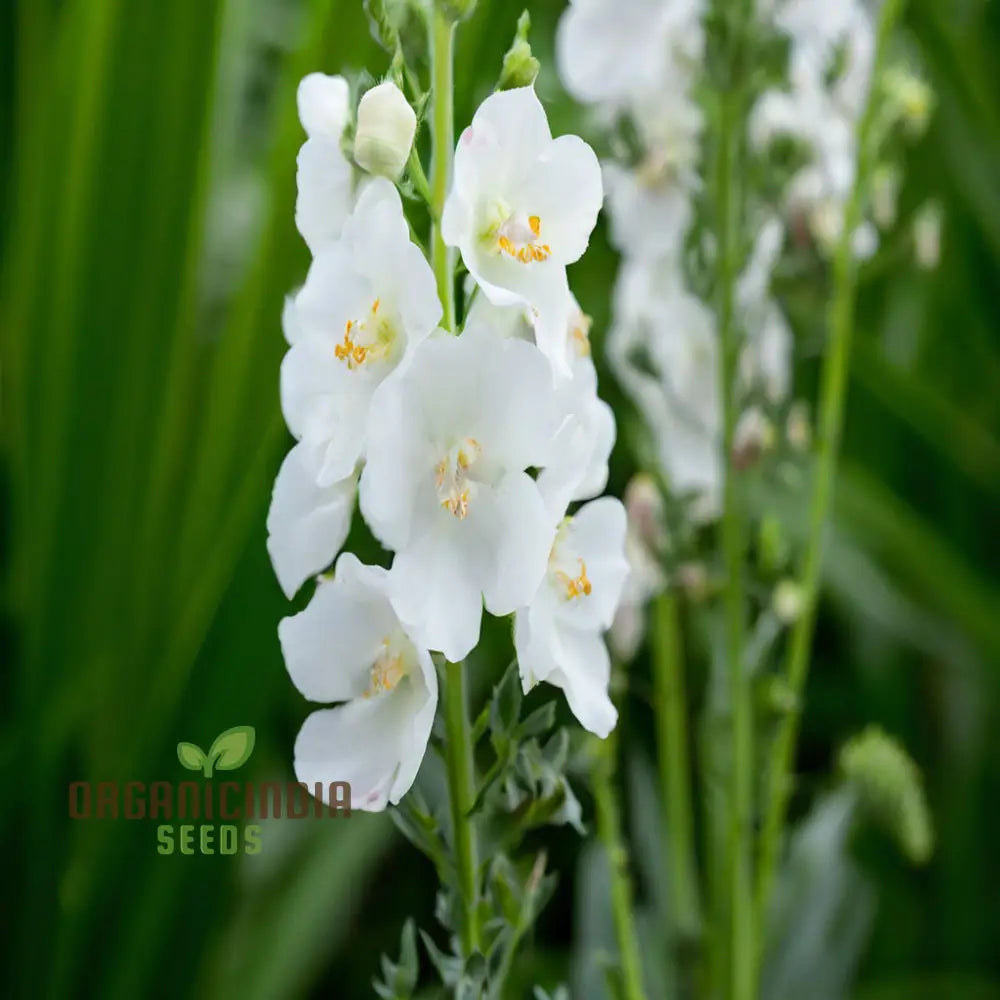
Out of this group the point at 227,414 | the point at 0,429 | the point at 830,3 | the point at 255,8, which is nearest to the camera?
the point at 830,3

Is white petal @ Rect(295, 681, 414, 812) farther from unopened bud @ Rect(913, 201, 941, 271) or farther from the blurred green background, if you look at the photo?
unopened bud @ Rect(913, 201, 941, 271)

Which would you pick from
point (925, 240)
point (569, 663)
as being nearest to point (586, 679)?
point (569, 663)

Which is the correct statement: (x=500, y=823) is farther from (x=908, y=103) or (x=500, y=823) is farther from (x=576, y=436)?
(x=908, y=103)

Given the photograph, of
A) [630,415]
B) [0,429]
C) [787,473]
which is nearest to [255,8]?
[0,429]

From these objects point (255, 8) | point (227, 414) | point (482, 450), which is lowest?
point (482, 450)

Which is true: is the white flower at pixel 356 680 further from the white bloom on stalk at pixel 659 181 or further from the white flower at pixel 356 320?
the white bloom on stalk at pixel 659 181

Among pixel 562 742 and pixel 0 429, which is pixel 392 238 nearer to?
pixel 562 742

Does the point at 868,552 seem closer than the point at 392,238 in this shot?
No

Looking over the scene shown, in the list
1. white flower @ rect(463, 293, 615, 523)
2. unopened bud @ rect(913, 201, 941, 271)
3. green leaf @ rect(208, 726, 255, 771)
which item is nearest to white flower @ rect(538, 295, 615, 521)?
white flower @ rect(463, 293, 615, 523)
